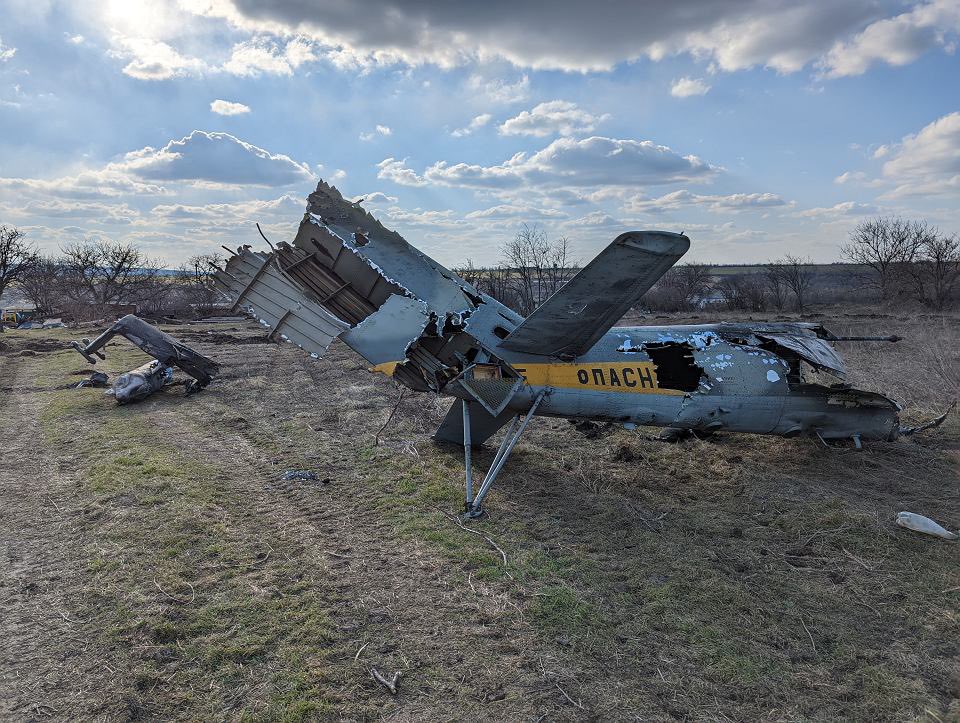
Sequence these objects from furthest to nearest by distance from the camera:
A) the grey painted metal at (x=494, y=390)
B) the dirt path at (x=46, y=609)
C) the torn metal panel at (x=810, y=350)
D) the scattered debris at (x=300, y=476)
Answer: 1. the scattered debris at (x=300, y=476)
2. the torn metal panel at (x=810, y=350)
3. the grey painted metal at (x=494, y=390)
4. the dirt path at (x=46, y=609)

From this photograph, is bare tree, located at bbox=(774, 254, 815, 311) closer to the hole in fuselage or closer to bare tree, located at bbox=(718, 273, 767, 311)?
bare tree, located at bbox=(718, 273, 767, 311)

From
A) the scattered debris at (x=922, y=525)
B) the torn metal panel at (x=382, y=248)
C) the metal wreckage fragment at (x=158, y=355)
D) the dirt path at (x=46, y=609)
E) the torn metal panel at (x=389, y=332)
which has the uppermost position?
the torn metal panel at (x=382, y=248)

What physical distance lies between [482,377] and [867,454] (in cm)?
695

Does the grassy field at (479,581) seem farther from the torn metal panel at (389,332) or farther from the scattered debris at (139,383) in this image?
the scattered debris at (139,383)

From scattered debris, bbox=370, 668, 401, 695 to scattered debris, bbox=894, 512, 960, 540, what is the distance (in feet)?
20.6

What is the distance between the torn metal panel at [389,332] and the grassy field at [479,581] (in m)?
2.13

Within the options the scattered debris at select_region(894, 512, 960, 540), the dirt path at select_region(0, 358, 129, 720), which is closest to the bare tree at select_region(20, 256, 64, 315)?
the dirt path at select_region(0, 358, 129, 720)

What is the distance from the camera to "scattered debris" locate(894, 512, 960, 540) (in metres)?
6.55

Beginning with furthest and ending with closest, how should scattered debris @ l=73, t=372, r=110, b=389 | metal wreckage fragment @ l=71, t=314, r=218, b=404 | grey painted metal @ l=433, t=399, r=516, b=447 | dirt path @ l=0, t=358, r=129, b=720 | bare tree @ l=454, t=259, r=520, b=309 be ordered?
bare tree @ l=454, t=259, r=520, b=309, scattered debris @ l=73, t=372, r=110, b=389, metal wreckage fragment @ l=71, t=314, r=218, b=404, grey painted metal @ l=433, t=399, r=516, b=447, dirt path @ l=0, t=358, r=129, b=720

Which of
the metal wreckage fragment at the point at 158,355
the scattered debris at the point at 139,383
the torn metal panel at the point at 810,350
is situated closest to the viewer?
the torn metal panel at the point at 810,350

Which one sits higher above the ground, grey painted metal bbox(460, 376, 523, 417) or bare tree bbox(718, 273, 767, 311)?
bare tree bbox(718, 273, 767, 311)

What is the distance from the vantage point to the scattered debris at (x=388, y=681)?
4242mm

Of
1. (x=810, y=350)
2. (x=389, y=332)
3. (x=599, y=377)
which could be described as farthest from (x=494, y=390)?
(x=810, y=350)

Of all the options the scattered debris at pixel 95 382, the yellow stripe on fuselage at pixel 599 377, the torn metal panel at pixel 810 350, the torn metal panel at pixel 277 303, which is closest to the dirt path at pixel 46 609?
the torn metal panel at pixel 277 303
